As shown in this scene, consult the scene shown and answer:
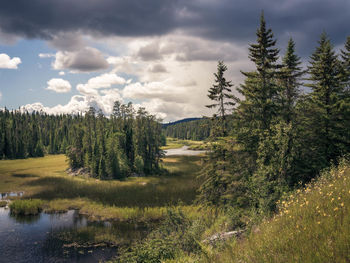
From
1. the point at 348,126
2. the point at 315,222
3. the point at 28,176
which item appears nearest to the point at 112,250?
the point at 315,222

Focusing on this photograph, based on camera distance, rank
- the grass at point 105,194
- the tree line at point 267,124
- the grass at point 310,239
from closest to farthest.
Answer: the grass at point 310,239 → the tree line at point 267,124 → the grass at point 105,194

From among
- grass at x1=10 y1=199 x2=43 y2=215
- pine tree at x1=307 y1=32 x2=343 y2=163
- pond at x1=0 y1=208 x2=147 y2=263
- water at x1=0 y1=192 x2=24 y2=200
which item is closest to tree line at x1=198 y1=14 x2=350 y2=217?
pine tree at x1=307 y1=32 x2=343 y2=163

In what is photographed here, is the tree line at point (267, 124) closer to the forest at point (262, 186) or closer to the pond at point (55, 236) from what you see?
the forest at point (262, 186)

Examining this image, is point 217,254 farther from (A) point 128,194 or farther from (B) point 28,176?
(B) point 28,176

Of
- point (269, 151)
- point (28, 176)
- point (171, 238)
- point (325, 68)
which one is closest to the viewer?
point (171, 238)

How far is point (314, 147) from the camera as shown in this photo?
22.0m

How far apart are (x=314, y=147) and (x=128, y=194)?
97.2 feet

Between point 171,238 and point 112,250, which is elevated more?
point 171,238

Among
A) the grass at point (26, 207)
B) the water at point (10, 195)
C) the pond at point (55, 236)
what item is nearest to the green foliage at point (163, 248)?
the pond at point (55, 236)

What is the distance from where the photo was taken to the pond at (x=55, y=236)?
20.8 meters

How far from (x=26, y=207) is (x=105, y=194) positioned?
1182cm

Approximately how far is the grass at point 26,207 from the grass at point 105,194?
3.93 feet

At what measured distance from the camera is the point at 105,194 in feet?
135

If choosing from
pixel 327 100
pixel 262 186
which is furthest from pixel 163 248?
pixel 327 100
